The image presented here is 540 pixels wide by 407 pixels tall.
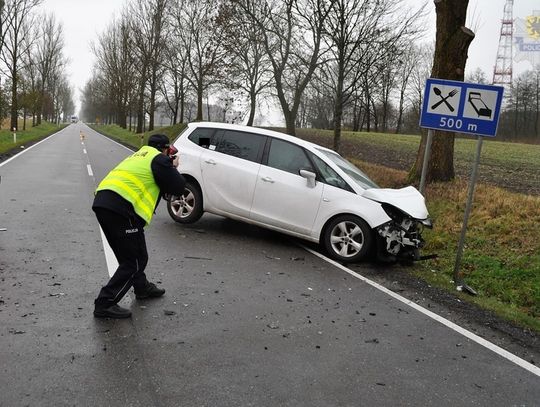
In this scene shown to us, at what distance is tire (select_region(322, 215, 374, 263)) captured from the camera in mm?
6781

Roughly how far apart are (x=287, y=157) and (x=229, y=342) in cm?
411

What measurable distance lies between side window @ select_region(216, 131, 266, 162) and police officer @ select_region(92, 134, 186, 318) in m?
3.46

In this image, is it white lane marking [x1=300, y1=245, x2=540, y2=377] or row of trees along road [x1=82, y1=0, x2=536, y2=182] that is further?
row of trees along road [x1=82, y1=0, x2=536, y2=182]

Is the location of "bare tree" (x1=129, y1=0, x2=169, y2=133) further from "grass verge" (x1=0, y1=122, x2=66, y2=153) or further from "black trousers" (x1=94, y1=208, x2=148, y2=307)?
"black trousers" (x1=94, y1=208, x2=148, y2=307)

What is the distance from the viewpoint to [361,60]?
1428 cm

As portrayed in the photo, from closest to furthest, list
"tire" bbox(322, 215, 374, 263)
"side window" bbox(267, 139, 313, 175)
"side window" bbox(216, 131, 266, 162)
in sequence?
"tire" bbox(322, 215, 374, 263) < "side window" bbox(267, 139, 313, 175) < "side window" bbox(216, 131, 266, 162)

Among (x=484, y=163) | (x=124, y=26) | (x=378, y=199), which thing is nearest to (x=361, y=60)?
(x=484, y=163)

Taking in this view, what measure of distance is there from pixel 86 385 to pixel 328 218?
4.49 metres

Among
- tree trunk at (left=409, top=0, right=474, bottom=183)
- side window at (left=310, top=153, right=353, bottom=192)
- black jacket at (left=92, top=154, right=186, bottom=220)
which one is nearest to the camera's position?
black jacket at (left=92, top=154, right=186, bottom=220)

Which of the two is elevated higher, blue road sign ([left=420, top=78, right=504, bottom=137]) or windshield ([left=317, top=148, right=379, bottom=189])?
blue road sign ([left=420, top=78, right=504, bottom=137])

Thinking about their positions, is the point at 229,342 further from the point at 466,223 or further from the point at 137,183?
the point at 466,223

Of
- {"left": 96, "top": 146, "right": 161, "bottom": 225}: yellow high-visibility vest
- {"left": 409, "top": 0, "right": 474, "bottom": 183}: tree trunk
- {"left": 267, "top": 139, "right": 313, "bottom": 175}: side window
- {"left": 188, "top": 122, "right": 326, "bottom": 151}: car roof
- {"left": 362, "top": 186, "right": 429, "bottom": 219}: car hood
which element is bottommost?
{"left": 362, "top": 186, "right": 429, "bottom": 219}: car hood

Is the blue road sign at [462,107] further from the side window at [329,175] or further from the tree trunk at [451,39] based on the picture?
the tree trunk at [451,39]

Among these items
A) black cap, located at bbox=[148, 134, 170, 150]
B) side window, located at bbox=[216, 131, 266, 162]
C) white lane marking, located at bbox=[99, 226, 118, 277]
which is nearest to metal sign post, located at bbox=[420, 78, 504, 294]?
side window, located at bbox=[216, 131, 266, 162]
